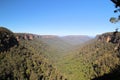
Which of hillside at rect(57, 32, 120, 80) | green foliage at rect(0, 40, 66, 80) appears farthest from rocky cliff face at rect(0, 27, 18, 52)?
hillside at rect(57, 32, 120, 80)

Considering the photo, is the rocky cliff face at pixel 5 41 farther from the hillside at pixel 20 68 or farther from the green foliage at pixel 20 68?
the green foliage at pixel 20 68

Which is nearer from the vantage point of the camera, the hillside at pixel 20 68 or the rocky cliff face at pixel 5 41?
the hillside at pixel 20 68

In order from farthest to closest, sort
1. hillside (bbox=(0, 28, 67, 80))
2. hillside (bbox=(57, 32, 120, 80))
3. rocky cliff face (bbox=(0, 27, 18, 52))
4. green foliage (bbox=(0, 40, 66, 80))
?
rocky cliff face (bbox=(0, 27, 18, 52)) → hillside (bbox=(57, 32, 120, 80)) → hillside (bbox=(0, 28, 67, 80)) → green foliage (bbox=(0, 40, 66, 80))

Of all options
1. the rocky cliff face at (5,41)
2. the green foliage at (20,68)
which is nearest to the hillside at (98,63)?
the green foliage at (20,68)

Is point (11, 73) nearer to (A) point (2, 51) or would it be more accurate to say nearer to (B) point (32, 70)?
(B) point (32, 70)

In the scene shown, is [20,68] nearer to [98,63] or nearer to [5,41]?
[5,41]

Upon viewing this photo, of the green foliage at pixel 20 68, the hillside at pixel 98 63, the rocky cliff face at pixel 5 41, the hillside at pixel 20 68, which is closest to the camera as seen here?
the green foliage at pixel 20 68

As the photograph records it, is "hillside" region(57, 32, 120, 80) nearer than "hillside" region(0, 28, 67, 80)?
No

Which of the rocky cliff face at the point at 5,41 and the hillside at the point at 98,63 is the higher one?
the rocky cliff face at the point at 5,41

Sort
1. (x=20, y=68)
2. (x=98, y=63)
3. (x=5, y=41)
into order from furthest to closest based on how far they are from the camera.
Answer: (x=5, y=41) < (x=98, y=63) < (x=20, y=68)

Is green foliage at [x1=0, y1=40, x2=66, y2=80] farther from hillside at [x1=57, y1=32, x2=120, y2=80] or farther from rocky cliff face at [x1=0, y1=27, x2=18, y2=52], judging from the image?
hillside at [x1=57, y1=32, x2=120, y2=80]

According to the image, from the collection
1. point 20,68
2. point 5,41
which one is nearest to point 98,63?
point 20,68
